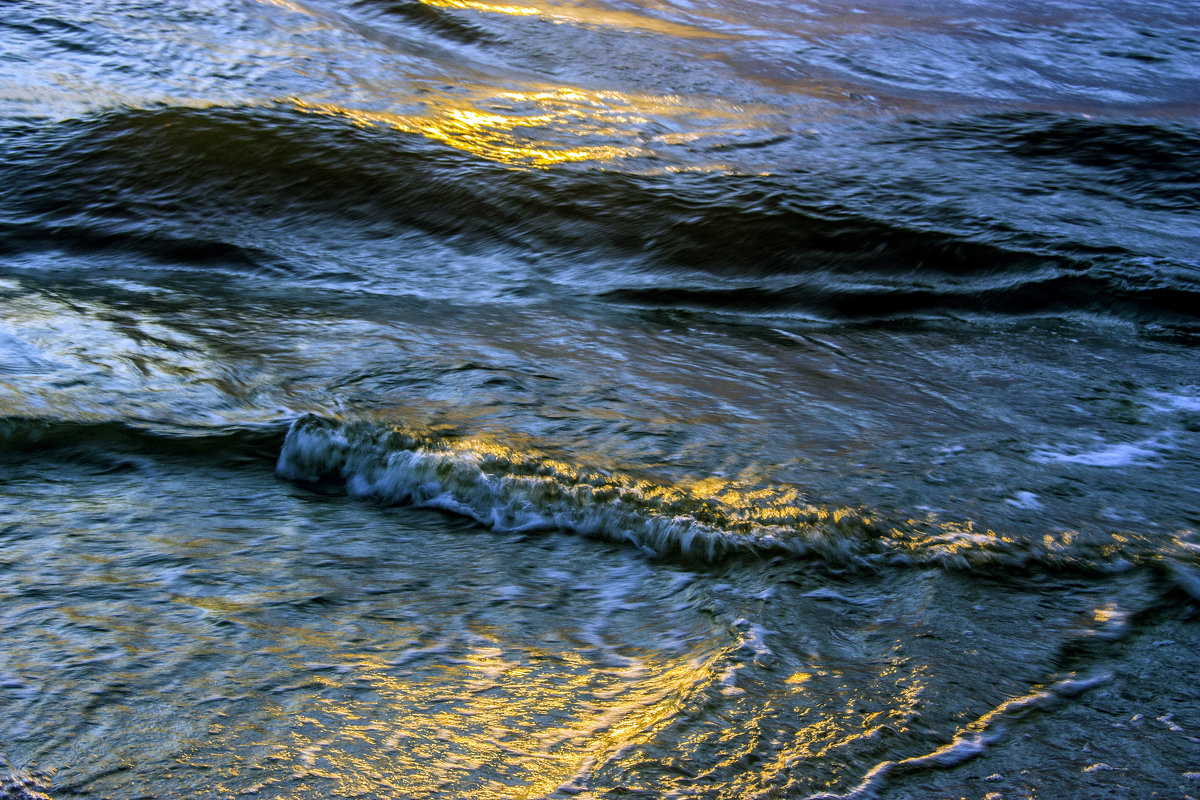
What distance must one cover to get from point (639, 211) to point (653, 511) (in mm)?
2377

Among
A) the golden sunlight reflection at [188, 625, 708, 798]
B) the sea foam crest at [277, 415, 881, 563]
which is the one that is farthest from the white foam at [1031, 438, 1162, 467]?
the golden sunlight reflection at [188, 625, 708, 798]

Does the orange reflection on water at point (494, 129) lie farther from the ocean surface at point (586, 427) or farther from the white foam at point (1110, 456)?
the white foam at point (1110, 456)

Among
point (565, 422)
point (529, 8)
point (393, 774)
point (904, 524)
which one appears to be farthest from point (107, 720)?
point (529, 8)

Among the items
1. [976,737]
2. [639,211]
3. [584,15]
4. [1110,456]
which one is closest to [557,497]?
[976,737]

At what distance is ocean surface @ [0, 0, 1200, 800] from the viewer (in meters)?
1.63

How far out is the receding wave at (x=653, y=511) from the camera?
86.2 inches

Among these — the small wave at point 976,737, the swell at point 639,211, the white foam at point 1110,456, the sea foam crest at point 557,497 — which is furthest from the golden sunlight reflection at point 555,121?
the small wave at point 976,737

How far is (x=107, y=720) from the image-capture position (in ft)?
5.19

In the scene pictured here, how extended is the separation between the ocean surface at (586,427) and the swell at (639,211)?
2cm

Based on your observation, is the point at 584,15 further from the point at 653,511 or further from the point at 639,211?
the point at 653,511

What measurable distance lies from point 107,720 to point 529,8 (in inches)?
266

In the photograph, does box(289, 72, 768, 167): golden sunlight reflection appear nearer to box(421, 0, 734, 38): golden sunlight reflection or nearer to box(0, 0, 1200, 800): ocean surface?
box(0, 0, 1200, 800): ocean surface

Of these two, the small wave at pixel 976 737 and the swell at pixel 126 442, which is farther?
the swell at pixel 126 442

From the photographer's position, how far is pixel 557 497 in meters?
2.41
